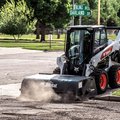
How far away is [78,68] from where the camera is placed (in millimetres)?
14883

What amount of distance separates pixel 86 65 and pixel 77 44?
780 mm

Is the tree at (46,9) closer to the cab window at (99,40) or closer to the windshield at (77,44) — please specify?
the cab window at (99,40)

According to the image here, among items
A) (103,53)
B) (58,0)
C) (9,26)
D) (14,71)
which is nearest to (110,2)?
(58,0)

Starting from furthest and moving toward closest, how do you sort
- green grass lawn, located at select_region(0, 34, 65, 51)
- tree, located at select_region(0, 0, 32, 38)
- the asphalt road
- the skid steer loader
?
tree, located at select_region(0, 0, 32, 38)
green grass lawn, located at select_region(0, 34, 65, 51)
the skid steer loader
the asphalt road

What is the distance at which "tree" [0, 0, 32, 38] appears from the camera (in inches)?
2291

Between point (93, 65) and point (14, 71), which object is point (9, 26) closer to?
point (14, 71)

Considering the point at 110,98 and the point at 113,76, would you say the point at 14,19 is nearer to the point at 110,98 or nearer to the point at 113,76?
the point at 113,76

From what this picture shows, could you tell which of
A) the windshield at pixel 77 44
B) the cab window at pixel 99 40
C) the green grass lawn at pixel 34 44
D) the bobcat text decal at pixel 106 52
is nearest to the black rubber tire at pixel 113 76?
the bobcat text decal at pixel 106 52

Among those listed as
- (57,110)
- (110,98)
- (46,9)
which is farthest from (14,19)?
(57,110)

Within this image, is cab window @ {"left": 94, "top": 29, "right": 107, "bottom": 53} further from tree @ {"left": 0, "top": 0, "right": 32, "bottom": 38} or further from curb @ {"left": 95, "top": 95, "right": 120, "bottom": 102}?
tree @ {"left": 0, "top": 0, "right": 32, "bottom": 38}

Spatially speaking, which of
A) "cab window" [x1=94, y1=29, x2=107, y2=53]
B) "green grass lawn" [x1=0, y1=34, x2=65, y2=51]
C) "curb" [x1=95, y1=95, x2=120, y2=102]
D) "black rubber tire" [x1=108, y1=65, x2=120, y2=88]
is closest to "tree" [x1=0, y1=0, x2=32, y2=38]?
"green grass lawn" [x1=0, y1=34, x2=65, y2=51]

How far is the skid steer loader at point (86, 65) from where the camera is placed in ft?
45.2

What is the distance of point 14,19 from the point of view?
2324 inches

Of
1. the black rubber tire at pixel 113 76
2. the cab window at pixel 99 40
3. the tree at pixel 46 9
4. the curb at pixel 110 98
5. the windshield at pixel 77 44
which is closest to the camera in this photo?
the curb at pixel 110 98
